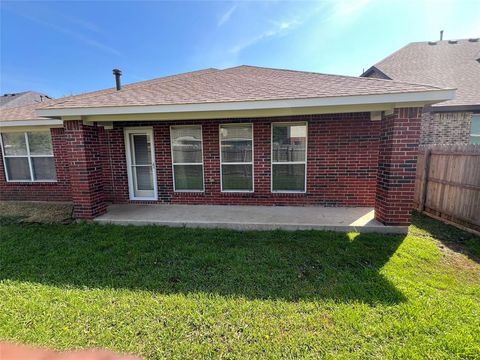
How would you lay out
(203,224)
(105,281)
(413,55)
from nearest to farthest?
1. (105,281)
2. (203,224)
3. (413,55)

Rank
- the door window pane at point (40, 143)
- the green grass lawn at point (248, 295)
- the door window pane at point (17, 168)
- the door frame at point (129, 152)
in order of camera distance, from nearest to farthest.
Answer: the green grass lawn at point (248, 295) → the door frame at point (129, 152) → the door window pane at point (40, 143) → the door window pane at point (17, 168)

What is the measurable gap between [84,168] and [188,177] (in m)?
2.50

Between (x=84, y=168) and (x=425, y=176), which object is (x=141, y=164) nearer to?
(x=84, y=168)

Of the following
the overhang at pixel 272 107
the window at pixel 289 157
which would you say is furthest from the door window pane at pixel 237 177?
the overhang at pixel 272 107

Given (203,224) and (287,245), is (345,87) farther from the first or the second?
(203,224)

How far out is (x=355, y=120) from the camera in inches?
227

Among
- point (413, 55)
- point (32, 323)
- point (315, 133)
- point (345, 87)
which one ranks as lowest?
point (32, 323)

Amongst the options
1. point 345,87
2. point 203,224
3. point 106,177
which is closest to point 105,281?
point 203,224

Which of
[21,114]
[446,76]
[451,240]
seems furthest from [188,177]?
[446,76]

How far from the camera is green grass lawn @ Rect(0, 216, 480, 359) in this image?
85.4 inches

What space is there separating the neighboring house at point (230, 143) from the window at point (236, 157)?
3 centimetres

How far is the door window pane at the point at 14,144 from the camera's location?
7406mm

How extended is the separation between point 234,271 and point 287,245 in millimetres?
1248

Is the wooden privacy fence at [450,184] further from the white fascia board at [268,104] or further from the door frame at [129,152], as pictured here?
the door frame at [129,152]
